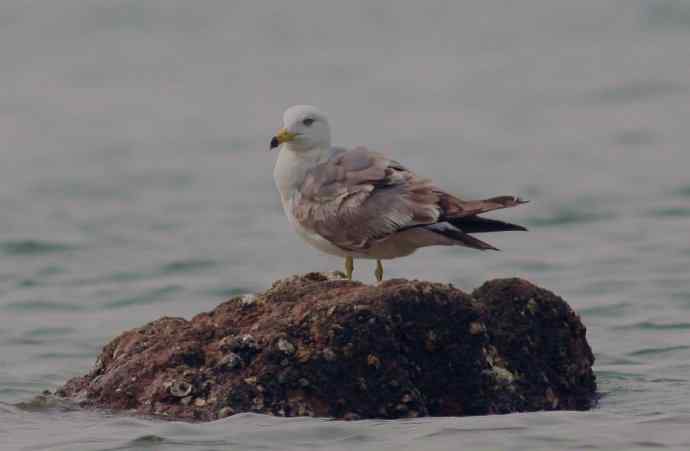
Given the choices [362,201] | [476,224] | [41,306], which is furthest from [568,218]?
[476,224]

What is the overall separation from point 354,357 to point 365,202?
139 cm

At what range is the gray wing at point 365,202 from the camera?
899 cm

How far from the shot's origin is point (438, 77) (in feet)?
87.8

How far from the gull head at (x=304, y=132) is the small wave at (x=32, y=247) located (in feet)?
27.6

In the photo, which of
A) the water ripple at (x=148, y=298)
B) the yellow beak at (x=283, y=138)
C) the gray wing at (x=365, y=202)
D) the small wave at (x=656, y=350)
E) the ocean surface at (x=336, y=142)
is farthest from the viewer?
the water ripple at (x=148, y=298)

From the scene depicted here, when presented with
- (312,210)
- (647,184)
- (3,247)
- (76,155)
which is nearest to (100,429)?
(312,210)

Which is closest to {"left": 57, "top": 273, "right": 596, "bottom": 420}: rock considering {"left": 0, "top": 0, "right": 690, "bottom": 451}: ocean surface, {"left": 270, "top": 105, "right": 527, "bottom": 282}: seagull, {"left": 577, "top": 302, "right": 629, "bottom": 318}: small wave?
{"left": 0, "top": 0, "right": 690, "bottom": 451}: ocean surface

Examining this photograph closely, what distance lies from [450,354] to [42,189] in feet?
44.2

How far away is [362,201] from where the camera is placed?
30.5 ft

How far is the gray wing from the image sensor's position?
8.99 meters

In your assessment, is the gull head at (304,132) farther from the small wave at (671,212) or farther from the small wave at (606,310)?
the small wave at (671,212)

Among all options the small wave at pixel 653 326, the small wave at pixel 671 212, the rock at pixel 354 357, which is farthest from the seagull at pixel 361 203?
the small wave at pixel 671 212

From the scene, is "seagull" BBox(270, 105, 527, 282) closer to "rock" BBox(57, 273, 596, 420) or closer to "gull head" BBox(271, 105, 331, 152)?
"gull head" BBox(271, 105, 331, 152)

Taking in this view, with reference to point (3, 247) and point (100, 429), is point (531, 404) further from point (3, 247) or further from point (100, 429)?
point (3, 247)
